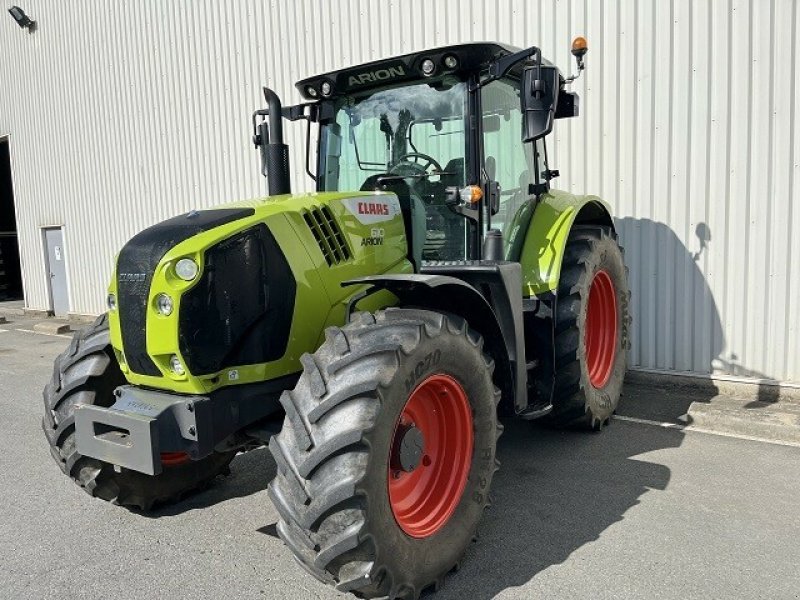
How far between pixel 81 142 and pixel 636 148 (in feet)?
33.9

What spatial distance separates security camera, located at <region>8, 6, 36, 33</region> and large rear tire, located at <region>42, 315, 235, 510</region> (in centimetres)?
1217

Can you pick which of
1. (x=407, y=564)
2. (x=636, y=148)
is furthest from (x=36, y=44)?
(x=407, y=564)

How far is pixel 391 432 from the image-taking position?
261 cm

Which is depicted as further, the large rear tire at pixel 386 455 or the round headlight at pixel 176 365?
the round headlight at pixel 176 365

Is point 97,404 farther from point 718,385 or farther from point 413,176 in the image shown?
point 718,385

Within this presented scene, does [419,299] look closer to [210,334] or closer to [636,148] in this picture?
[210,334]

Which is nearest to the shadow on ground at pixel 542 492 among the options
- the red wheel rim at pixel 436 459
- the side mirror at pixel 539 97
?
the red wheel rim at pixel 436 459

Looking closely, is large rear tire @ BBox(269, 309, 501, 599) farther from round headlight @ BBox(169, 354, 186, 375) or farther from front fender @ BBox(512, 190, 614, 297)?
front fender @ BBox(512, 190, 614, 297)

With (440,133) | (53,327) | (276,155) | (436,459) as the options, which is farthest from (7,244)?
(436,459)

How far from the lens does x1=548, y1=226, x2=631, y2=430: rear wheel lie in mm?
4316

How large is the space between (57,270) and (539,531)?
12875 millimetres

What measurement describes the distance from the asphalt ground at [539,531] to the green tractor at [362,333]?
A: 0.28 metres

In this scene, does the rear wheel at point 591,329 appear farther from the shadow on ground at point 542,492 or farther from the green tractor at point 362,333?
the shadow on ground at point 542,492

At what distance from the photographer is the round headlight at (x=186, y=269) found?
2.90 m
